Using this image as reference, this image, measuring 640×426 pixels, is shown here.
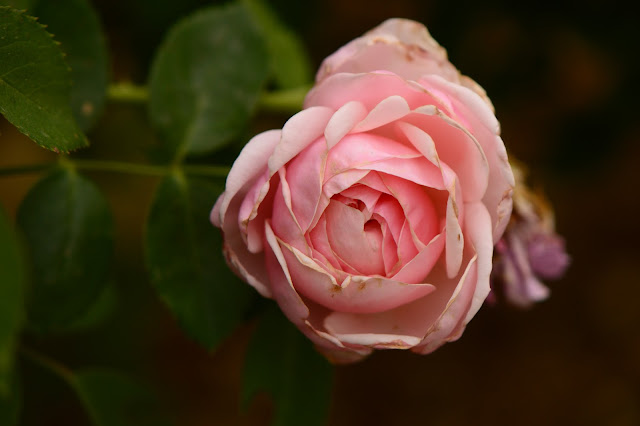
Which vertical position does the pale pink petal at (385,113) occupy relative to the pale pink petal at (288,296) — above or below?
above

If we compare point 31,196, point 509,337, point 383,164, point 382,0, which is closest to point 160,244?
Result: point 31,196

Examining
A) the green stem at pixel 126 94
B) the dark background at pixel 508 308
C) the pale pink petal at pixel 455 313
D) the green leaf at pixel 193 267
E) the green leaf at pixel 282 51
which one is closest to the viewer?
the pale pink petal at pixel 455 313

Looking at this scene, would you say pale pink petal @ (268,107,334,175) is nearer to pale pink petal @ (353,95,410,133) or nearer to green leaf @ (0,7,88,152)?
pale pink petal @ (353,95,410,133)

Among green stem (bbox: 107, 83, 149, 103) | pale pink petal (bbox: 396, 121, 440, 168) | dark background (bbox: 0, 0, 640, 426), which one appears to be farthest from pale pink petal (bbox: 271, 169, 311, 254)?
dark background (bbox: 0, 0, 640, 426)

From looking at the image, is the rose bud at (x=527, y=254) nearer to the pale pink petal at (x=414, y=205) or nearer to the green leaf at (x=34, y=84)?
the pale pink petal at (x=414, y=205)

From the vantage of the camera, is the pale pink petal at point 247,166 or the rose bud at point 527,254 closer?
the pale pink petal at point 247,166

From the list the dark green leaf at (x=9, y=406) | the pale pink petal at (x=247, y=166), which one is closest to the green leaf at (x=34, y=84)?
the pale pink petal at (x=247, y=166)
